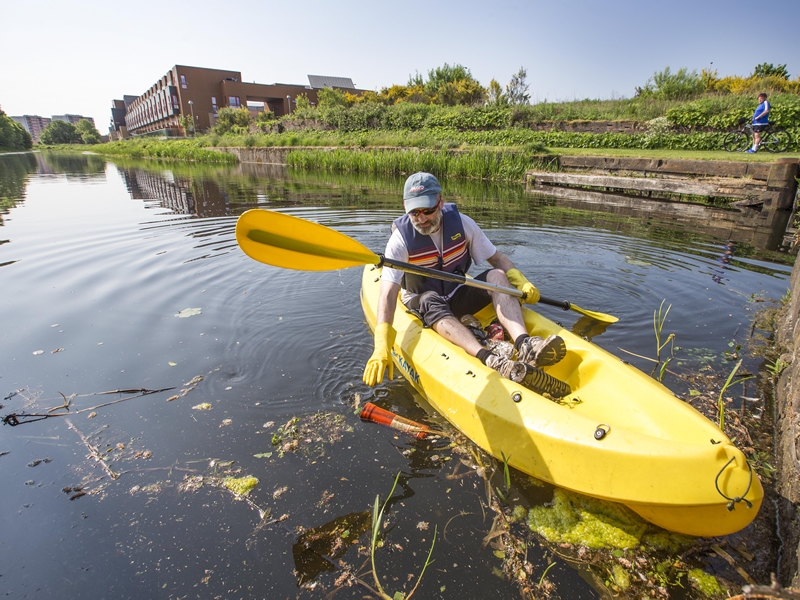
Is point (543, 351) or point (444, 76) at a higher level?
point (444, 76)

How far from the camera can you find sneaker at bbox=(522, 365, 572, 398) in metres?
2.47

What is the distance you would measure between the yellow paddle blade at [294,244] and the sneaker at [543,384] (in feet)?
4.17

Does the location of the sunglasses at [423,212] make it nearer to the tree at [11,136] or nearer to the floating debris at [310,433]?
the floating debris at [310,433]

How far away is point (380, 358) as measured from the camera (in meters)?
2.81

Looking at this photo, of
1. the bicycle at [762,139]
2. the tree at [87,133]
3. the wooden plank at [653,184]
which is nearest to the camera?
the wooden plank at [653,184]

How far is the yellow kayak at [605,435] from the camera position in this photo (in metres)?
1.71

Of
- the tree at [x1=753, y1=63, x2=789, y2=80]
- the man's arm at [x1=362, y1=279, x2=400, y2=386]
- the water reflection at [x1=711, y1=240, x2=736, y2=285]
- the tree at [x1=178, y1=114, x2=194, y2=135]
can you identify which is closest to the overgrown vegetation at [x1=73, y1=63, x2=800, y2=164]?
the tree at [x1=753, y1=63, x2=789, y2=80]

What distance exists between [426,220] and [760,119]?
44.4ft

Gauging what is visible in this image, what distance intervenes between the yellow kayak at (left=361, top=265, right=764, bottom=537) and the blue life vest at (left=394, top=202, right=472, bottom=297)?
52cm

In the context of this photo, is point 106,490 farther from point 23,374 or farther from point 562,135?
point 562,135

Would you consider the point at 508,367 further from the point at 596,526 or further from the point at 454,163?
the point at 454,163

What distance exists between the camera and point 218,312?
4426 mm

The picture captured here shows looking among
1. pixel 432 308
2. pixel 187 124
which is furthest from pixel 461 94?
pixel 187 124

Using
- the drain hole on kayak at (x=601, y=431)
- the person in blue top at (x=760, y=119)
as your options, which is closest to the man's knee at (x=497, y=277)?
the drain hole on kayak at (x=601, y=431)
